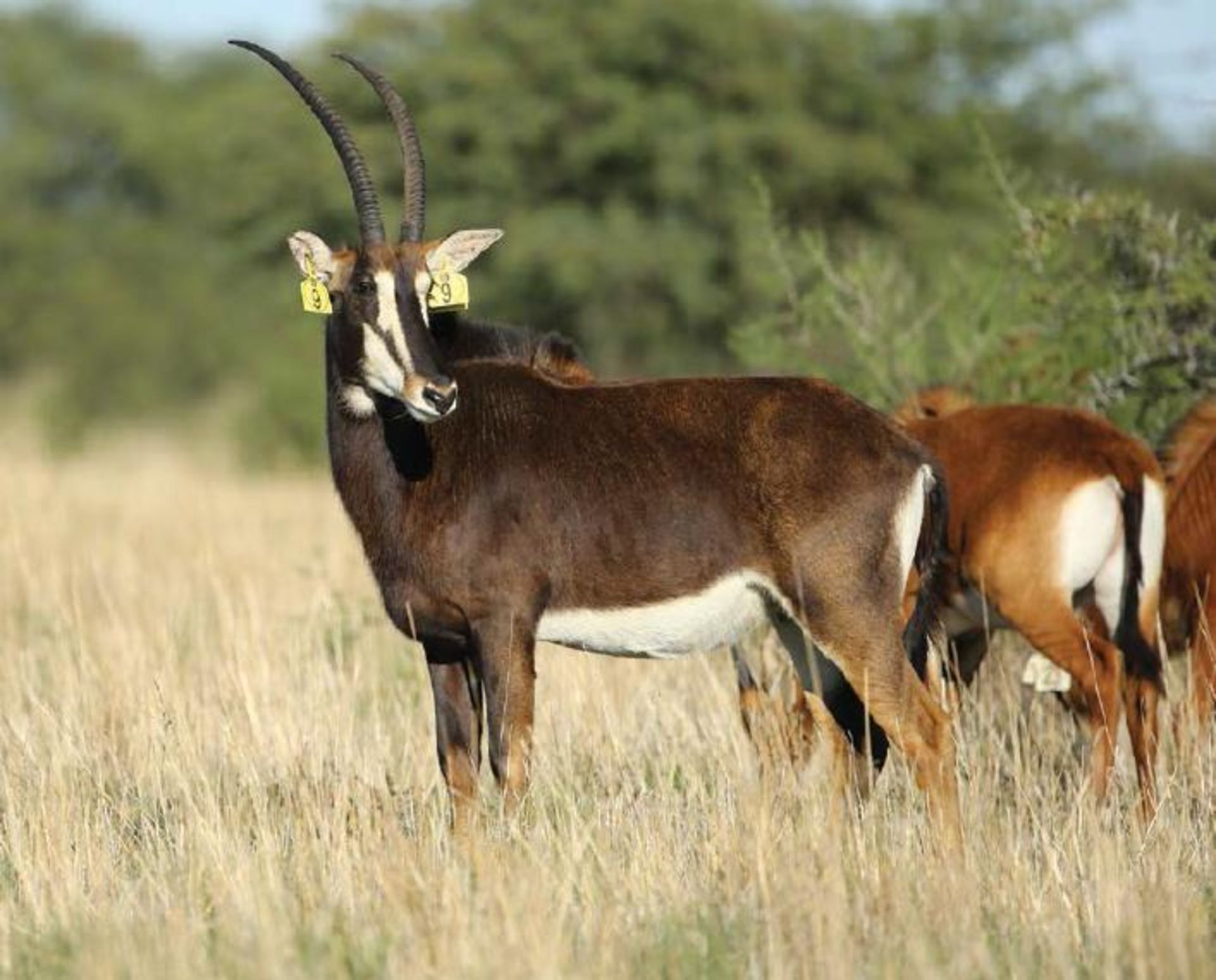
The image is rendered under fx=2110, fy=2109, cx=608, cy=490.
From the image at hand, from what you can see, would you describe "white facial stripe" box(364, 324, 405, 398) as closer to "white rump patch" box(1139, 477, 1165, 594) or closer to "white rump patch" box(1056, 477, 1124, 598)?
"white rump patch" box(1056, 477, 1124, 598)

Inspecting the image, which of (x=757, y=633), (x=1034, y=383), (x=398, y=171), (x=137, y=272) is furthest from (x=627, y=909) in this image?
(x=137, y=272)

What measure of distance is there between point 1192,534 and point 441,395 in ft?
11.6

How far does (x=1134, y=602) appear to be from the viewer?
7719mm

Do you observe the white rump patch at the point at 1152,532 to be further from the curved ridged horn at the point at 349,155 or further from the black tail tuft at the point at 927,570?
the curved ridged horn at the point at 349,155

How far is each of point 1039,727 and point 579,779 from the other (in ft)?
7.32

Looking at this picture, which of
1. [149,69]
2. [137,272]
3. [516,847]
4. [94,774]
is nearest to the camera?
[516,847]

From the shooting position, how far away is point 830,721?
6750 millimetres

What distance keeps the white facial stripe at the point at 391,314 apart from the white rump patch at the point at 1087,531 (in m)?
2.76

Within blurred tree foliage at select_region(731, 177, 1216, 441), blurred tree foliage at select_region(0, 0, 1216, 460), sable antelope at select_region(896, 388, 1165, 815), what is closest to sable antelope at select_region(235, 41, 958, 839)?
sable antelope at select_region(896, 388, 1165, 815)

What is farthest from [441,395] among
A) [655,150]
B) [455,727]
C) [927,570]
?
[655,150]

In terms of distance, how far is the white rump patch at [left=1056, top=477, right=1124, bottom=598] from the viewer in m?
7.64

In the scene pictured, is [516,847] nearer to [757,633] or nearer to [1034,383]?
[757,633]

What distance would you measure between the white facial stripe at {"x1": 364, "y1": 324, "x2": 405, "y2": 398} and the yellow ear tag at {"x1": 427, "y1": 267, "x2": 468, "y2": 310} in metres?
0.33

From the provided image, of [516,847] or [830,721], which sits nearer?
[516,847]
